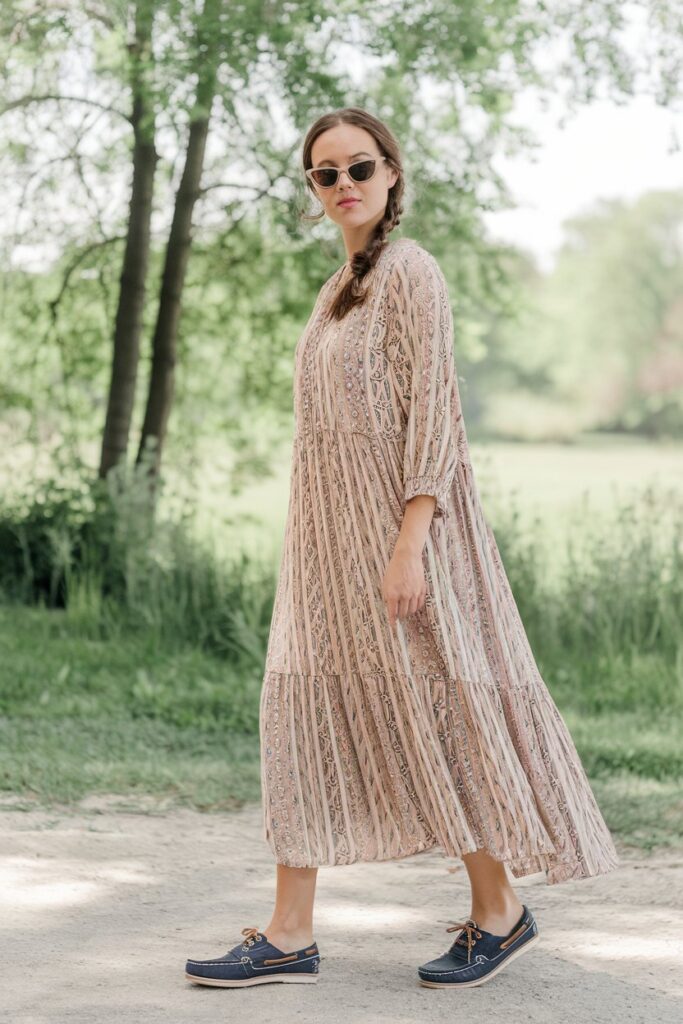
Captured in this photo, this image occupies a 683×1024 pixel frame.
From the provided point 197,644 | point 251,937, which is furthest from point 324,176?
point 197,644

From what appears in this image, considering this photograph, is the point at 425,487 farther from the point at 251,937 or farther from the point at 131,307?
the point at 131,307

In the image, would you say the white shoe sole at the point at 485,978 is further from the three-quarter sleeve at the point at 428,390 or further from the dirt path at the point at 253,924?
the three-quarter sleeve at the point at 428,390

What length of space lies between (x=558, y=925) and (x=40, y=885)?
148cm

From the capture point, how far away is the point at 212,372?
38.3 ft

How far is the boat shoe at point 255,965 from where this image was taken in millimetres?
3055

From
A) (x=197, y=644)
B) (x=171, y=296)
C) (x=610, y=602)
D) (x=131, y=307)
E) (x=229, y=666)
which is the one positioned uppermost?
(x=171, y=296)

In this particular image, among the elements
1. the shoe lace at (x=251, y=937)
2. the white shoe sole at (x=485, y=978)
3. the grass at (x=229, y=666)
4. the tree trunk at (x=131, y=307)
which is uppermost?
the tree trunk at (x=131, y=307)

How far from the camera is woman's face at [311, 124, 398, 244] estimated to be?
3162mm

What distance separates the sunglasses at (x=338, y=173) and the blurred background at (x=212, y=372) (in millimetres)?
318

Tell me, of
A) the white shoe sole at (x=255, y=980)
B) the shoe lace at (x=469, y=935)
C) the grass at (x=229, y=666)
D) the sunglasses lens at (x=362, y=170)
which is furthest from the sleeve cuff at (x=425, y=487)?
the grass at (x=229, y=666)

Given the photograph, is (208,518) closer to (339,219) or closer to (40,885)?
(40,885)

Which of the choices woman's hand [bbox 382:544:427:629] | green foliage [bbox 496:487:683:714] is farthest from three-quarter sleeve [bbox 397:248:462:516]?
green foliage [bbox 496:487:683:714]

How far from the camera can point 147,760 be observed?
534 cm

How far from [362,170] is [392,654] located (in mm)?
1149
